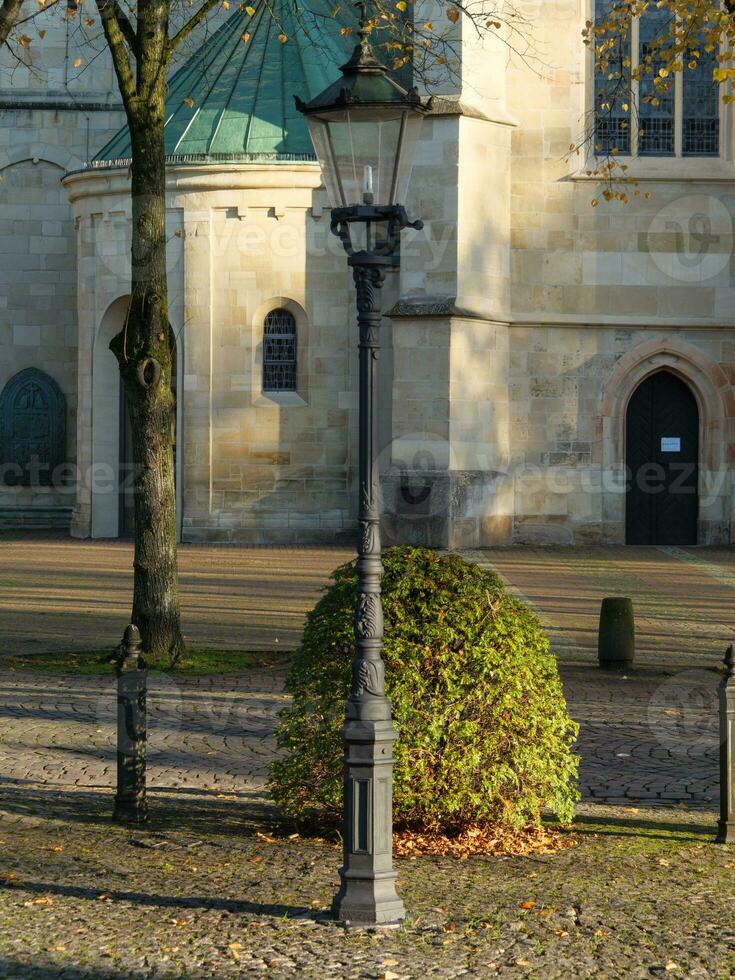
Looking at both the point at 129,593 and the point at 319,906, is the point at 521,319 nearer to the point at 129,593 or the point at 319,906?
the point at 129,593

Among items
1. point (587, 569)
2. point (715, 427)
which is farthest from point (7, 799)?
point (715, 427)

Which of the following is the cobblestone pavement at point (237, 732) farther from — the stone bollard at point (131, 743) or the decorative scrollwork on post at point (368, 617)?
the decorative scrollwork on post at point (368, 617)

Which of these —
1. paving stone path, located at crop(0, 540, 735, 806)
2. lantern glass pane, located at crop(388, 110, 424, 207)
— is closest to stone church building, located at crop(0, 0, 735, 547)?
paving stone path, located at crop(0, 540, 735, 806)

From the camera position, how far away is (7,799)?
7.90m

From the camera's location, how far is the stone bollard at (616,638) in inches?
478

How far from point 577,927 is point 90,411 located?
2139cm

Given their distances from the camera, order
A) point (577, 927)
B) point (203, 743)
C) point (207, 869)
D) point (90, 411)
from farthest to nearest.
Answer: point (90, 411), point (203, 743), point (207, 869), point (577, 927)

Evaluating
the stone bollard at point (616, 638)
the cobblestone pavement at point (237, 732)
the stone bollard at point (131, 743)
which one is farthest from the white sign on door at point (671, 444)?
the stone bollard at point (131, 743)

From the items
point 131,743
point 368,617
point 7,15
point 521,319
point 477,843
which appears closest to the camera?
point 368,617

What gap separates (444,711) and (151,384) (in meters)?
6.19

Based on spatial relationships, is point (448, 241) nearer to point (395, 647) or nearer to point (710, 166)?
point (710, 166)

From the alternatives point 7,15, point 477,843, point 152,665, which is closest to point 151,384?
point 152,665

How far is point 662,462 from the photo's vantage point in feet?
81.0

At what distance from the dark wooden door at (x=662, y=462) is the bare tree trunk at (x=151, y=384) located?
44.7ft
